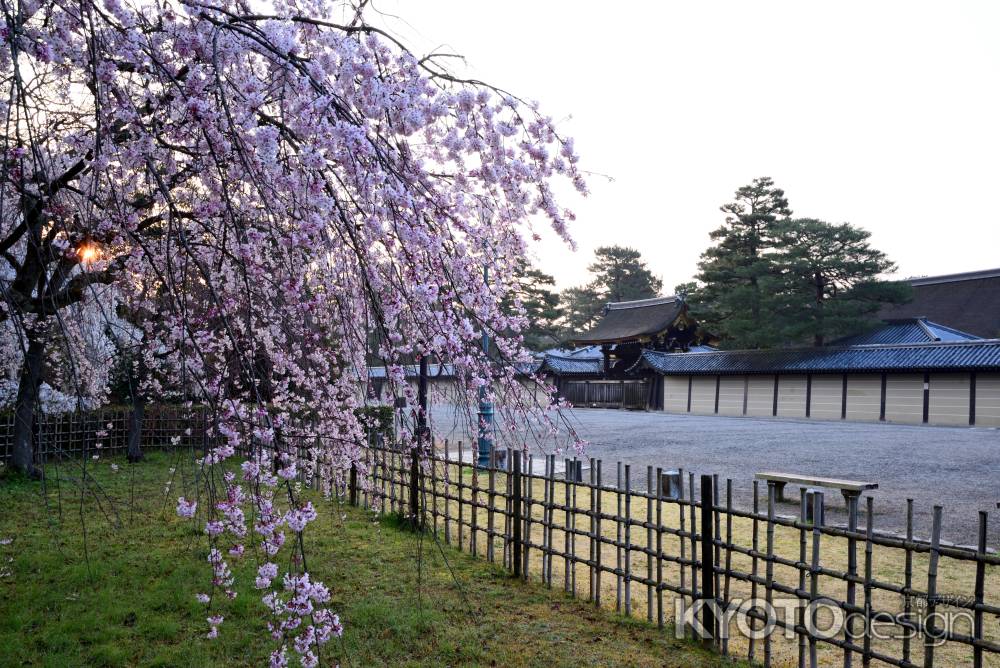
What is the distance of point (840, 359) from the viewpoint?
22672 millimetres

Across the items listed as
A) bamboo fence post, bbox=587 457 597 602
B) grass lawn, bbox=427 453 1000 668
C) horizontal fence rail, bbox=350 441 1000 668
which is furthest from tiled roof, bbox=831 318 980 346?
bamboo fence post, bbox=587 457 597 602

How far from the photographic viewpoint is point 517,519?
569cm

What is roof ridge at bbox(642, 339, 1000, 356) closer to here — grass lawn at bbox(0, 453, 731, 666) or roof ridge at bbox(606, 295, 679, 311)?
roof ridge at bbox(606, 295, 679, 311)

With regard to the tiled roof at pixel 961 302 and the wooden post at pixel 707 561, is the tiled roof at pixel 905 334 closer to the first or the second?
the tiled roof at pixel 961 302

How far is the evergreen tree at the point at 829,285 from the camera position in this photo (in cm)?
2462

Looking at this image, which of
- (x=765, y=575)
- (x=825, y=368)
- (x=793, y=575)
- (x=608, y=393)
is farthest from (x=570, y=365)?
(x=765, y=575)

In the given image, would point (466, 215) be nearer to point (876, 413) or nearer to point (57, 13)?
point (57, 13)

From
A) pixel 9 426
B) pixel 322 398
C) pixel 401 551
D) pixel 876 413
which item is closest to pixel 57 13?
pixel 322 398

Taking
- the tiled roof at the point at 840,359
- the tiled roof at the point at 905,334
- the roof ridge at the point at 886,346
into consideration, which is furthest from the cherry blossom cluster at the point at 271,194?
the tiled roof at the point at 905,334

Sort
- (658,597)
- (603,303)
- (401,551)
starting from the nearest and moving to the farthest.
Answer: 1. (658,597)
2. (401,551)
3. (603,303)

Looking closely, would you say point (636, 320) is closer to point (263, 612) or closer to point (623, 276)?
point (623, 276)

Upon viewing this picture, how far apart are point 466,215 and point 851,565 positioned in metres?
2.93

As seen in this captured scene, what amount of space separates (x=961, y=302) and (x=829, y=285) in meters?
10.3

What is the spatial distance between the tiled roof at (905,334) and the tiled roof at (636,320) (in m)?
9.50
